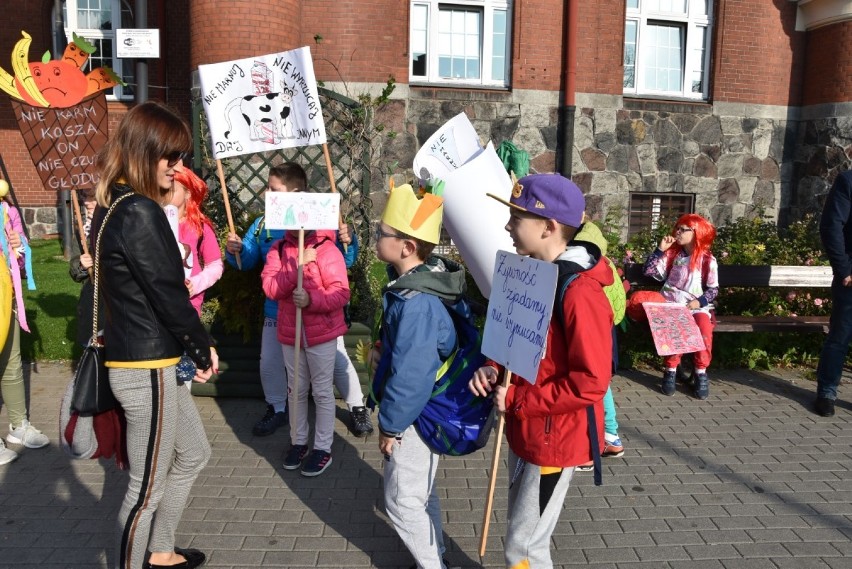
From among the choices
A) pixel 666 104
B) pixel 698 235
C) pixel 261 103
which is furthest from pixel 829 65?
pixel 261 103

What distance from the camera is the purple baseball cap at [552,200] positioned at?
2.65m

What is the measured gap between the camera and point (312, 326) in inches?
180

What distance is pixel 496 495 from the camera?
13.9ft

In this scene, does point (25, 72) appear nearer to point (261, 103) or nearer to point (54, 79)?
point (54, 79)

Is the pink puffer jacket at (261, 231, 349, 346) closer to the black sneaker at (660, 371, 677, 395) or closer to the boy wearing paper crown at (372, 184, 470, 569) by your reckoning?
the boy wearing paper crown at (372, 184, 470, 569)

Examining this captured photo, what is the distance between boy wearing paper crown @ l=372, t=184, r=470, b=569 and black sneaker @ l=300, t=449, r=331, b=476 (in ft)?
→ 4.92

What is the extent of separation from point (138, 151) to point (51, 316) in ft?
18.5

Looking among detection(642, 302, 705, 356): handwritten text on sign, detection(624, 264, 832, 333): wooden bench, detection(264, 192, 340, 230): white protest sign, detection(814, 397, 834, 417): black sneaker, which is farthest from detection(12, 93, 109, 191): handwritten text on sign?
detection(814, 397, 834, 417): black sneaker

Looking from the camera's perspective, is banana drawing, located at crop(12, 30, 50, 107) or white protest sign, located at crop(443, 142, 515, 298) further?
banana drawing, located at crop(12, 30, 50, 107)

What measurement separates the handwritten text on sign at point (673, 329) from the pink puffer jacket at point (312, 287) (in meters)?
2.87

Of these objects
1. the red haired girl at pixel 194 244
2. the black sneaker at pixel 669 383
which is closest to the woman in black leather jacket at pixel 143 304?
the red haired girl at pixel 194 244

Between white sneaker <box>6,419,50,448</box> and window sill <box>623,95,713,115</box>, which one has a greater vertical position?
window sill <box>623,95,713,115</box>

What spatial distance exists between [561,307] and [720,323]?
444 cm

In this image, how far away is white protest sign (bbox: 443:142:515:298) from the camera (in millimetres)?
3543
